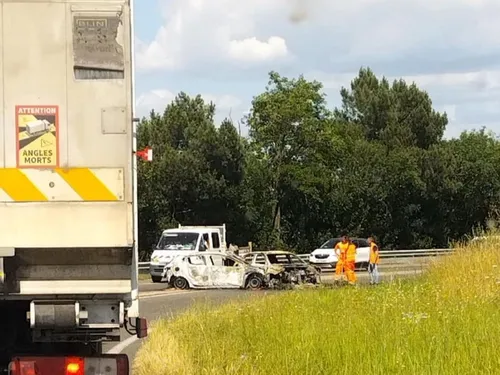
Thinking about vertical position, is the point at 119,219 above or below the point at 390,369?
above

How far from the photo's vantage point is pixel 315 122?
59.8 metres

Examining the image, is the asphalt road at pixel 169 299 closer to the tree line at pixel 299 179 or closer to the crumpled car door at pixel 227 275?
Answer: the crumpled car door at pixel 227 275

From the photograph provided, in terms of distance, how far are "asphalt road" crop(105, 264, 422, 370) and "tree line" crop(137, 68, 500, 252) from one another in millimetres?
20255

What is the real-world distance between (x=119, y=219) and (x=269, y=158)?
54433 mm

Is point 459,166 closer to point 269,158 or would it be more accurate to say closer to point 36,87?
point 269,158

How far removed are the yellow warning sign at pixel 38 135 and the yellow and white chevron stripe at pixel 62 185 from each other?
62 millimetres

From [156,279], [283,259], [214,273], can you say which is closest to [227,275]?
[214,273]

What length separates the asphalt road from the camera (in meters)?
13.9

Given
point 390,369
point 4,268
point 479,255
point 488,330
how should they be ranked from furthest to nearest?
Result: point 479,255 < point 488,330 < point 390,369 < point 4,268

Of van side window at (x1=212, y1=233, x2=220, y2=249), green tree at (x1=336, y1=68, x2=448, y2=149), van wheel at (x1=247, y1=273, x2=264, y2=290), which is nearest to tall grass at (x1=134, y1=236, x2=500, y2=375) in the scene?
van wheel at (x1=247, y1=273, x2=264, y2=290)

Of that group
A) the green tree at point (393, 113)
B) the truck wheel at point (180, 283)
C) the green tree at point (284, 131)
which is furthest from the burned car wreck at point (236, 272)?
the green tree at point (393, 113)

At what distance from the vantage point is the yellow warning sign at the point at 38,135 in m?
5.58

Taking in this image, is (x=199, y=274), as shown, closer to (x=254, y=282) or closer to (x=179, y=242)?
(x=254, y=282)

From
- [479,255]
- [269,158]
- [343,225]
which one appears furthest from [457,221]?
[479,255]
